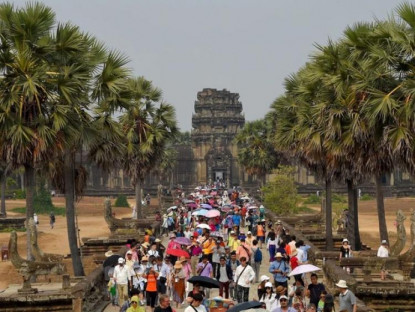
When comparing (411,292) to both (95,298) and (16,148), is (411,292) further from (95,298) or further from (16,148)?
(16,148)

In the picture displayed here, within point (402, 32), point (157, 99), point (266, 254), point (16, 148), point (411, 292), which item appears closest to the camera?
point (411, 292)

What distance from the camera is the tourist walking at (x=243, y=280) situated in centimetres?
1614

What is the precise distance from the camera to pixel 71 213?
72.3 feet

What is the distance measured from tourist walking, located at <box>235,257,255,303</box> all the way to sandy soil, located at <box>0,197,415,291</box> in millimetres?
11771

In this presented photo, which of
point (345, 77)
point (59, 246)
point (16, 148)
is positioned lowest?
point (59, 246)

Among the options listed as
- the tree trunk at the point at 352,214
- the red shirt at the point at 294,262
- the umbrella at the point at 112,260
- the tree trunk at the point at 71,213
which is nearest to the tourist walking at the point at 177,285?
the umbrella at the point at 112,260

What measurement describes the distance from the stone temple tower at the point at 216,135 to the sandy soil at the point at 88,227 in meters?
22.8

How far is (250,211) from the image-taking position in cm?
3797

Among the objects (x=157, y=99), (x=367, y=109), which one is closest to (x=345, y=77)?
(x=367, y=109)

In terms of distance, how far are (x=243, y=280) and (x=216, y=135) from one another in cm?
10015

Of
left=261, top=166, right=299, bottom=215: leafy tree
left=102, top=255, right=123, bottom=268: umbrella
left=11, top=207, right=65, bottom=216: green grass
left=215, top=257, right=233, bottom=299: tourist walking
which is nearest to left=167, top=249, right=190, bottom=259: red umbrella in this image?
left=102, top=255, right=123, bottom=268: umbrella

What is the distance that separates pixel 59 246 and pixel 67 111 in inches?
861

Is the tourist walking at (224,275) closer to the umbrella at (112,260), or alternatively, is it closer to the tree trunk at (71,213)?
the umbrella at (112,260)

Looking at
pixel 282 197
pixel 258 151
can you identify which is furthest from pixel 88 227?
pixel 258 151
